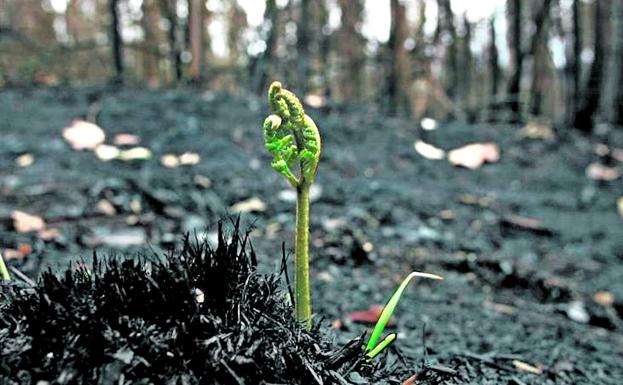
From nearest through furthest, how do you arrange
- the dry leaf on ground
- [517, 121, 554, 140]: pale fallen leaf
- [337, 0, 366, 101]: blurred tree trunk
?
1. the dry leaf on ground
2. [517, 121, 554, 140]: pale fallen leaf
3. [337, 0, 366, 101]: blurred tree trunk

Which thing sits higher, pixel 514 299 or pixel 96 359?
pixel 96 359

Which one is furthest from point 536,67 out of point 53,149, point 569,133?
point 53,149

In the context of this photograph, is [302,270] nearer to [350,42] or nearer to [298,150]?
[298,150]

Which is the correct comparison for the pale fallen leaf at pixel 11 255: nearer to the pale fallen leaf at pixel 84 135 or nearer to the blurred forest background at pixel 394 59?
the pale fallen leaf at pixel 84 135

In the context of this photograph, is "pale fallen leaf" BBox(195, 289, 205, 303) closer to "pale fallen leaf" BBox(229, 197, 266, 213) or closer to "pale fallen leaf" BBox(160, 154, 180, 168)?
"pale fallen leaf" BBox(229, 197, 266, 213)

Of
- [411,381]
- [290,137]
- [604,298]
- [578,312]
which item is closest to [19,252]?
[290,137]

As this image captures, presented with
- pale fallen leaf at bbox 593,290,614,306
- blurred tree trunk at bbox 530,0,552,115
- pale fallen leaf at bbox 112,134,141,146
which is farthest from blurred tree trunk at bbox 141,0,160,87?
pale fallen leaf at bbox 593,290,614,306

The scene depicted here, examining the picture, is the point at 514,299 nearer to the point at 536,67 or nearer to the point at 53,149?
the point at 53,149
